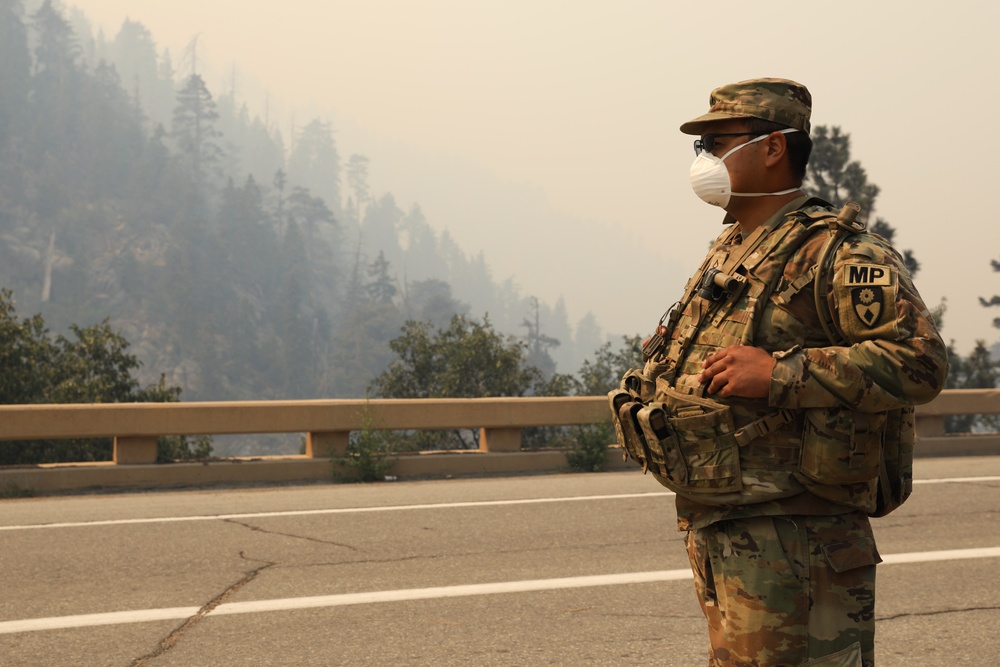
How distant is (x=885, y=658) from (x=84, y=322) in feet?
619

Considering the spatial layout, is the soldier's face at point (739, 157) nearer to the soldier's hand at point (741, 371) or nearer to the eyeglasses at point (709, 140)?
the eyeglasses at point (709, 140)

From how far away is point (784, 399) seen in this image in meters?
2.82

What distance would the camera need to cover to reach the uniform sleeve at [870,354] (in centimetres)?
274

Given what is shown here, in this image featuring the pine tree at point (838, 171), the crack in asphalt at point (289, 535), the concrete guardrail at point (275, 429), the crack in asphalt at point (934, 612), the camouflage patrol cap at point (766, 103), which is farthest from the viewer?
the pine tree at point (838, 171)

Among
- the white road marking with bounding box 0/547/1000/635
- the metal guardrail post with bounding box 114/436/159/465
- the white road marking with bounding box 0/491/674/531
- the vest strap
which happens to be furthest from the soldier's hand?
the metal guardrail post with bounding box 114/436/159/465

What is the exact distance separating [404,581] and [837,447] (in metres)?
4.41

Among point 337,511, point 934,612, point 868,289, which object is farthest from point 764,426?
point 337,511

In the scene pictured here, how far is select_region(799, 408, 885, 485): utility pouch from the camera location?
2.84 metres

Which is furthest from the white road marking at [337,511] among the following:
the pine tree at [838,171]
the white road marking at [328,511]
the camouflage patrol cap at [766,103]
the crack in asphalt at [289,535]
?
the pine tree at [838,171]

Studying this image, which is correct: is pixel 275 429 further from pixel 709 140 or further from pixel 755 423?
pixel 755 423

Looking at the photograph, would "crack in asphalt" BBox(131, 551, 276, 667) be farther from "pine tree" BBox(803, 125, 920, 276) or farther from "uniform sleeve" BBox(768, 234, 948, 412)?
"pine tree" BBox(803, 125, 920, 276)

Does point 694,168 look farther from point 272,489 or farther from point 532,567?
point 272,489

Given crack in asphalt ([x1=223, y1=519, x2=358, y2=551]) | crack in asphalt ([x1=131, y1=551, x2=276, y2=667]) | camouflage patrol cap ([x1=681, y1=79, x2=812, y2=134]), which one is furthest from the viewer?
crack in asphalt ([x1=223, y1=519, x2=358, y2=551])

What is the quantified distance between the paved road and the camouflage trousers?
2.42 metres
